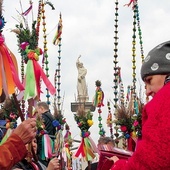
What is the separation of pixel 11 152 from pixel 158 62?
97cm

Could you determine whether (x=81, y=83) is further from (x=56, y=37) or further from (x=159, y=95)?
(x=159, y=95)

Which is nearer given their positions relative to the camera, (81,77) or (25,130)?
(25,130)

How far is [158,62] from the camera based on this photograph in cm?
229

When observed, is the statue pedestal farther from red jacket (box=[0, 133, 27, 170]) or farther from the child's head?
the child's head

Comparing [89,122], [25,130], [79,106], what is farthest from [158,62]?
[79,106]

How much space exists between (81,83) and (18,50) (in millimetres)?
13726

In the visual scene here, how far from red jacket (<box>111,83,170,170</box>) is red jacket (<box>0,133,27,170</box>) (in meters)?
0.82

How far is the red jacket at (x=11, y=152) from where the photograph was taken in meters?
2.50

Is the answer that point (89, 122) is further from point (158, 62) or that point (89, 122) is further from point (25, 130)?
point (158, 62)

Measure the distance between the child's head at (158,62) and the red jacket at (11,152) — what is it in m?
0.83

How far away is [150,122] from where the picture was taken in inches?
75.3

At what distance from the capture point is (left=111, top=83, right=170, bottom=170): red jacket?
1835mm

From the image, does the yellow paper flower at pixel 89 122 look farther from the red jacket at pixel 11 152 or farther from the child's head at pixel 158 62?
the child's head at pixel 158 62

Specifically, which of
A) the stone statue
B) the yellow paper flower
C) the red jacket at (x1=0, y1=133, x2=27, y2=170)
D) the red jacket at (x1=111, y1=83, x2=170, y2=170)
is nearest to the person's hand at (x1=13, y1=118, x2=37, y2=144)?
the red jacket at (x1=0, y1=133, x2=27, y2=170)
